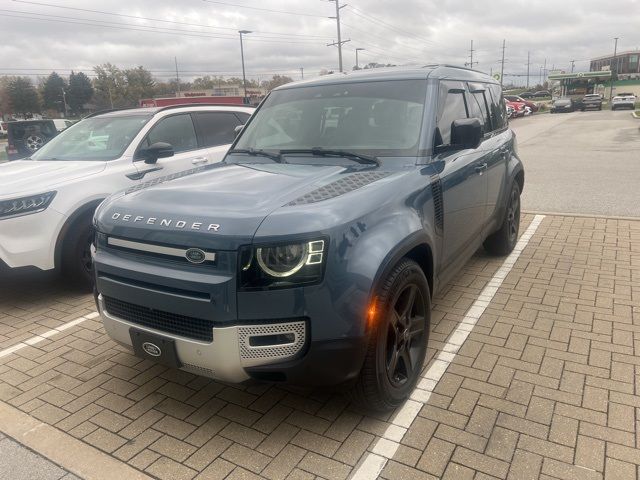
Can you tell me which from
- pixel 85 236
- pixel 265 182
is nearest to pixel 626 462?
pixel 265 182

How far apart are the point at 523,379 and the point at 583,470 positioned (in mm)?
828

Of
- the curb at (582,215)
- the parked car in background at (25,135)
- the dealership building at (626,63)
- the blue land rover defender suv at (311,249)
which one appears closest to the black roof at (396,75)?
the blue land rover defender suv at (311,249)

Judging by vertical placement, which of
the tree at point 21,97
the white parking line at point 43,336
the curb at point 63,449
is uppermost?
the tree at point 21,97

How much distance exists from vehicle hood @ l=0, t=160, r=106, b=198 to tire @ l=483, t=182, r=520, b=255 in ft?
13.8

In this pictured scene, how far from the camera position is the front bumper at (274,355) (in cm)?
239

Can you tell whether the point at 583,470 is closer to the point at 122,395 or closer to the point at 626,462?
the point at 626,462

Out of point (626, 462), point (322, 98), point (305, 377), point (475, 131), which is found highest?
point (322, 98)

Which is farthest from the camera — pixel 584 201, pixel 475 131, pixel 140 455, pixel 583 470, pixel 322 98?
pixel 584 201

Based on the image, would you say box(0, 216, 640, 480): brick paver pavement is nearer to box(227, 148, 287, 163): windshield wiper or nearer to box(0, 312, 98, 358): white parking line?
box(0, 312, 98, 358): white parking line

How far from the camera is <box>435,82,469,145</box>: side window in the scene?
3.58 m

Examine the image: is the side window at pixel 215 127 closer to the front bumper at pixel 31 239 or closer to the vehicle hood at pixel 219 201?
the front bumper at pixel 31 239

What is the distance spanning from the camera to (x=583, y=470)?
7.86 feet

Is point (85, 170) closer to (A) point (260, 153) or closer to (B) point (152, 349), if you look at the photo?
(A) point (260, 153)

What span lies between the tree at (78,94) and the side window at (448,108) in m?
84.1
